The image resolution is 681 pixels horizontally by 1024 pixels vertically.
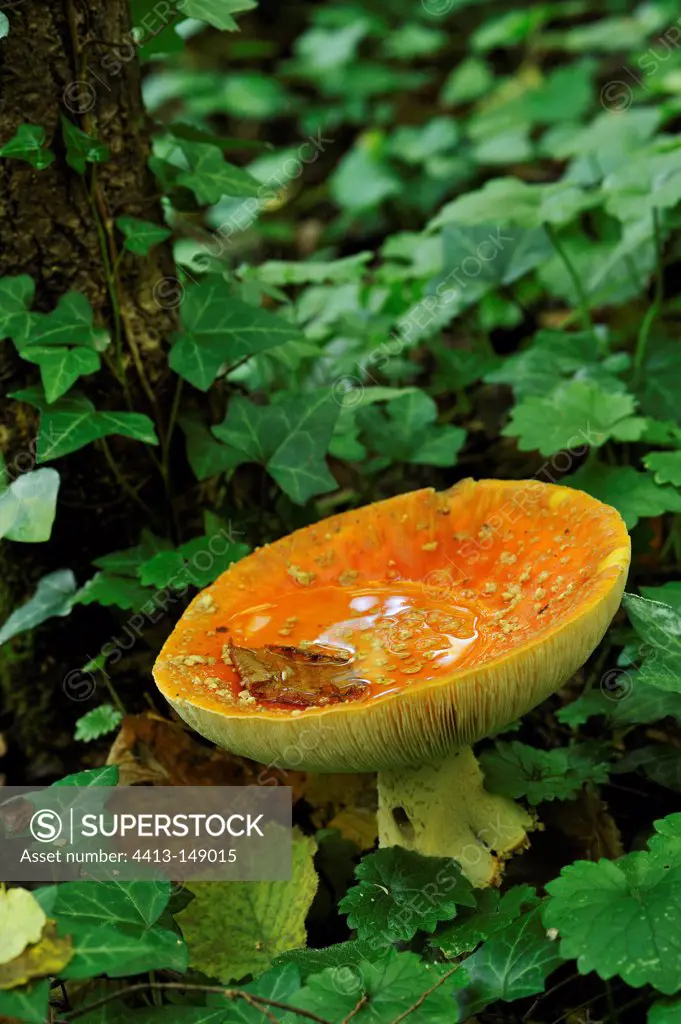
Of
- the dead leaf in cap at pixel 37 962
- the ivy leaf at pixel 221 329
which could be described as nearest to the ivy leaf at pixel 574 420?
the ivy leaf at pixel 221 329

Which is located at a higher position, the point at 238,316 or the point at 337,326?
the point at 238,316

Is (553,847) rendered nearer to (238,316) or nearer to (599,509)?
(599,509)

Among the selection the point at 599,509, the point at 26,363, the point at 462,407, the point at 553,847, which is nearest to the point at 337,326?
the point at 462,407

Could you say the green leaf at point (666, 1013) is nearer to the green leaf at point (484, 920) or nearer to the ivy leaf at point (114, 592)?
the green leaf at point (484, 920)

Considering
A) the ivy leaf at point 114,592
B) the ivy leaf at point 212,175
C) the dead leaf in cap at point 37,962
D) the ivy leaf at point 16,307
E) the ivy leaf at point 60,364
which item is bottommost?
the ivy leaf at point 114,592

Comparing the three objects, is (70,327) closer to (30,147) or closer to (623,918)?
(30,147)

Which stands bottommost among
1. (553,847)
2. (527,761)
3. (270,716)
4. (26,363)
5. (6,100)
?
(553,847)

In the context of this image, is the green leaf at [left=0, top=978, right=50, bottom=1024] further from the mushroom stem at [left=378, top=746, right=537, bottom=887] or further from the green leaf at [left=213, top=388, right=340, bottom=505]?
the green leaf at [left=213, top=388, right=340, bottom=505]

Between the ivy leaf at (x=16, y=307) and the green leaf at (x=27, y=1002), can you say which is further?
the ivy leaf at (x=16, y=307)
